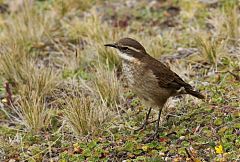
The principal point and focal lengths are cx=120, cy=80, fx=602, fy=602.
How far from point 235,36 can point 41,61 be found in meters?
2.81

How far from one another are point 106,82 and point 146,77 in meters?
1.31

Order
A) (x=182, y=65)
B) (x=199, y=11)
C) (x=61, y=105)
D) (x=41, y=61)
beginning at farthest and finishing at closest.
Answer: (x=199, y=11)
(x=41, y=61)
(x=182, y=65)
(x=61, y=105)

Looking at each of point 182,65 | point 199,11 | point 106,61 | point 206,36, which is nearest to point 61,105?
point 106,61

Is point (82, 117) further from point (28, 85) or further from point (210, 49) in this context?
point (210, 49)

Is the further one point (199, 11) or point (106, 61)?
point (199, 11)

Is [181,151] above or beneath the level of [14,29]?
beneath

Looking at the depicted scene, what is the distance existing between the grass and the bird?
257 millimetres

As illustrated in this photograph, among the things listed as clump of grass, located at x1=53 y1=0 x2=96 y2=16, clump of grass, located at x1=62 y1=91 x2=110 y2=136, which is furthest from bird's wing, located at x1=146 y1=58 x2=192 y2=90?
clump of grass, located at x1=53 y1=0 x2=96 y2=16

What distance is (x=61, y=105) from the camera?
23.2 feet

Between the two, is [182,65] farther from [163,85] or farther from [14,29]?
[14,29]

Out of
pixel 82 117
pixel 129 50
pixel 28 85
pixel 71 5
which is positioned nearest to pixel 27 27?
pixel 71 5

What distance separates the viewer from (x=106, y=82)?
721 cm

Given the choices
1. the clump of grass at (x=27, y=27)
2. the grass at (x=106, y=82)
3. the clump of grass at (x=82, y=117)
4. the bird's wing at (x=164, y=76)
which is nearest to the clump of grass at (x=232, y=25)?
the grass at (x=106, y=82)

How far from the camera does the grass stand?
5938mm
